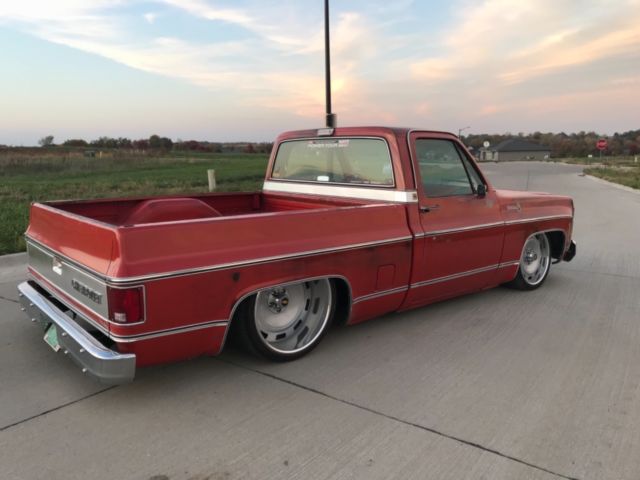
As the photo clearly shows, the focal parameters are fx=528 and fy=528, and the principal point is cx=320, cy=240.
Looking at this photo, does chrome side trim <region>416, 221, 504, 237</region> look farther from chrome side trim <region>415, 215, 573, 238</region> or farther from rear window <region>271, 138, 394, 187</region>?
rear window <region>271, 138, 394, 187</region>

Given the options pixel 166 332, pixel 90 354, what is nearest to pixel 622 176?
pixel 166 332

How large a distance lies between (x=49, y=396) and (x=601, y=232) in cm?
929

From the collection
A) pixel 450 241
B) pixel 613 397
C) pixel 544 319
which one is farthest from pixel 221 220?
pixel 544 319

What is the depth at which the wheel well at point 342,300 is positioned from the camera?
3844 millimetres

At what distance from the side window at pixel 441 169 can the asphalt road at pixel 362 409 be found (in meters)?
A: 1.16

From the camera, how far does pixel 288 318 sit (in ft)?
12.2

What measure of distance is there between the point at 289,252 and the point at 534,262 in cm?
346

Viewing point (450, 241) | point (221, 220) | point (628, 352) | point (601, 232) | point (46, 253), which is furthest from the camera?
point (601, 232)

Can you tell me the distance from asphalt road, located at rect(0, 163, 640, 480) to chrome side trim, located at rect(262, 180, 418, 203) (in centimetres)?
110

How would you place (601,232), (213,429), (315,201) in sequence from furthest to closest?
(601,232), (315,201), (213,429)

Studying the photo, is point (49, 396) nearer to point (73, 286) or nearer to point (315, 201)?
point (73, 286)

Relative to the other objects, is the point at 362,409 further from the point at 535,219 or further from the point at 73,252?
the point at 535,219

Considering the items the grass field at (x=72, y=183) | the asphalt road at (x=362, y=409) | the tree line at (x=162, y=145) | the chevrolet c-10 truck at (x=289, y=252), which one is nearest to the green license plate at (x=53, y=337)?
the chevrolet c-10 truck at (x=289, y=252)

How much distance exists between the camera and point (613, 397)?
325cm
